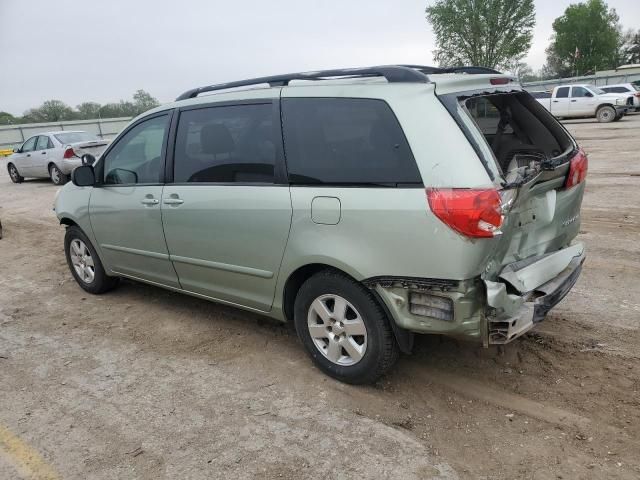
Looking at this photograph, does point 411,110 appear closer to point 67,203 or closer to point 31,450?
point 31,450

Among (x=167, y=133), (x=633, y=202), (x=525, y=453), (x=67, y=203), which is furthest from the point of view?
(x=633, y=202)

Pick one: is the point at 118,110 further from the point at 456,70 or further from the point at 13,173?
the point at 456,70

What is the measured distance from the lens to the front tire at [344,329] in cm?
296

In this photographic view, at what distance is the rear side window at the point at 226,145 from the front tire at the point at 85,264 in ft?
5.57

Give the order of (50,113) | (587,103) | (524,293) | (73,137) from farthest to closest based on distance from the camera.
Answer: (50,113) < (587,103) < (73,137) < (524,293)

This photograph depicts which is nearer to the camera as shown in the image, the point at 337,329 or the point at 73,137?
the point at 337,329

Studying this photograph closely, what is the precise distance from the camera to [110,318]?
459 cm

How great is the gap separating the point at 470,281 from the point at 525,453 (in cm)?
91

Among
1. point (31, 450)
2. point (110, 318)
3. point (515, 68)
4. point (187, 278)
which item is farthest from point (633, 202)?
point (515, 68)

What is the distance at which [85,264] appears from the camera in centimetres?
517

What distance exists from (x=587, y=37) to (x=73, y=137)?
256 ft

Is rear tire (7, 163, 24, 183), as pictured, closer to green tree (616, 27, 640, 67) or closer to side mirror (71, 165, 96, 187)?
side mirror (71, 165, 96, 187)

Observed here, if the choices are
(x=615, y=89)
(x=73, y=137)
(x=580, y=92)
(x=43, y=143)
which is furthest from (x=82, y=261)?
(x=615, y=89)

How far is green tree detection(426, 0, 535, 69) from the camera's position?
5028cm
